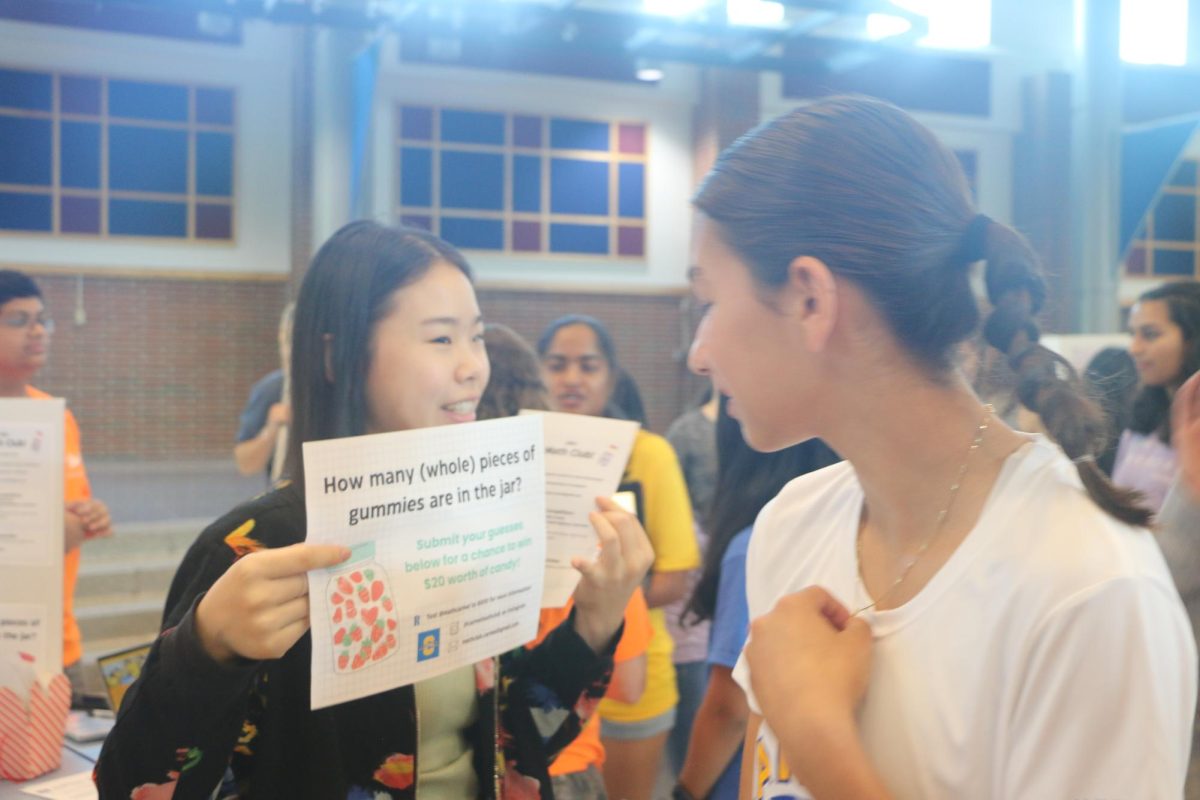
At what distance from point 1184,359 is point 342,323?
10.1ft

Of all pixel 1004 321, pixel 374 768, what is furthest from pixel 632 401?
pixel 1004 321

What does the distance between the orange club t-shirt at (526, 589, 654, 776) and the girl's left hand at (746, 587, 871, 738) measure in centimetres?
73

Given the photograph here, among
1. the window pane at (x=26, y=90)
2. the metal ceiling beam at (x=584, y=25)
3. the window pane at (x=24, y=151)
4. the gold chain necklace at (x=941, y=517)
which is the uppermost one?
the metal ceiling beam at (x=584, y=25)

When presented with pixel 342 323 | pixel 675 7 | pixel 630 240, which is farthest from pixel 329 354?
pixel 630 240

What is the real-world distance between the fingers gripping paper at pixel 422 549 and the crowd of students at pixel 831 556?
0.05m

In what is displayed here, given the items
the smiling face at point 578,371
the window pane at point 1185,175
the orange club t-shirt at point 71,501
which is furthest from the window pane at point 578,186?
the orange club t-shirt at point 71,501

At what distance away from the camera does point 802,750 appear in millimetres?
971

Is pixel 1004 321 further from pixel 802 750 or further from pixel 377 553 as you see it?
pixel 377 553

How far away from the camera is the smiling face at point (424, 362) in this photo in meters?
1.60

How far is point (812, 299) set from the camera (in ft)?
3.50

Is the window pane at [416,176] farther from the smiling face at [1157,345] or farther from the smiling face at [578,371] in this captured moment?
the smiling face at [1157,345]

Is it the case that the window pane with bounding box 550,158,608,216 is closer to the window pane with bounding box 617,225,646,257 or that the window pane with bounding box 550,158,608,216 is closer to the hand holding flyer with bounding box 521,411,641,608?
the window pane with bounding box 617,225,646,257

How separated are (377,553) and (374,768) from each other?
0.40 metres

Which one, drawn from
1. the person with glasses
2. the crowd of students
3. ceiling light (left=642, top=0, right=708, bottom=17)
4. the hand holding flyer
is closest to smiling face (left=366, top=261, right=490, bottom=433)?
the crowd of students
